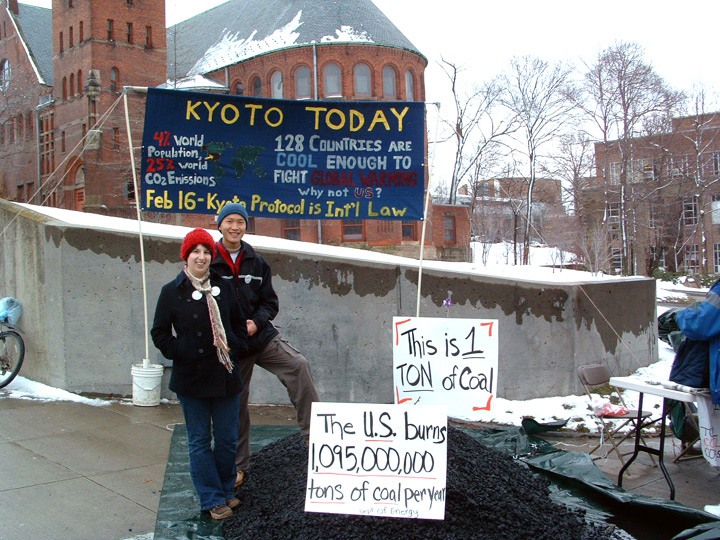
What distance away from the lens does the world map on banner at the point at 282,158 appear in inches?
250

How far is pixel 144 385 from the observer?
742 cm

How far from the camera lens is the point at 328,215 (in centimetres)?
636

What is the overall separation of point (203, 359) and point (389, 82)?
1611 inches

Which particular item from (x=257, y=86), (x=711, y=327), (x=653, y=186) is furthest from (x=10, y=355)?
(x=653, y=186)

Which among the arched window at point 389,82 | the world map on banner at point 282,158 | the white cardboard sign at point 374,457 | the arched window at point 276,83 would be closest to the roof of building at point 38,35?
the arched window at point 276,83

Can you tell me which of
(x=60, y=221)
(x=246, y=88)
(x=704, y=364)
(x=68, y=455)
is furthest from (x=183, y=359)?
(x=246, y=88)

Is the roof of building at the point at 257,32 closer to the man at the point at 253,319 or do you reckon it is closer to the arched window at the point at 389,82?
the arched window at the point at 389,82

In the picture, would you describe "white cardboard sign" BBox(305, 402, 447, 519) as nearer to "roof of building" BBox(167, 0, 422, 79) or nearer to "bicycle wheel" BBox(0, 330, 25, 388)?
"bicycle wheel" BBox(0, 330, 25, 388)

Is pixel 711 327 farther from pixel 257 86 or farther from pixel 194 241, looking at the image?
pixel 257 86

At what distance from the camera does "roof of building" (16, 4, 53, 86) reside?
5122 centimetres

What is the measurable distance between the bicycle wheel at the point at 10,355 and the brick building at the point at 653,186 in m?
36.8

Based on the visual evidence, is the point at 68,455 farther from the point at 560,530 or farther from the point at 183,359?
the point at 560,530

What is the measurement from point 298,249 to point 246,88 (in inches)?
1492

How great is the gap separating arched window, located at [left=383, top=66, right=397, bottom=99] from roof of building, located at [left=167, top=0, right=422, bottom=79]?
1.55 metres
